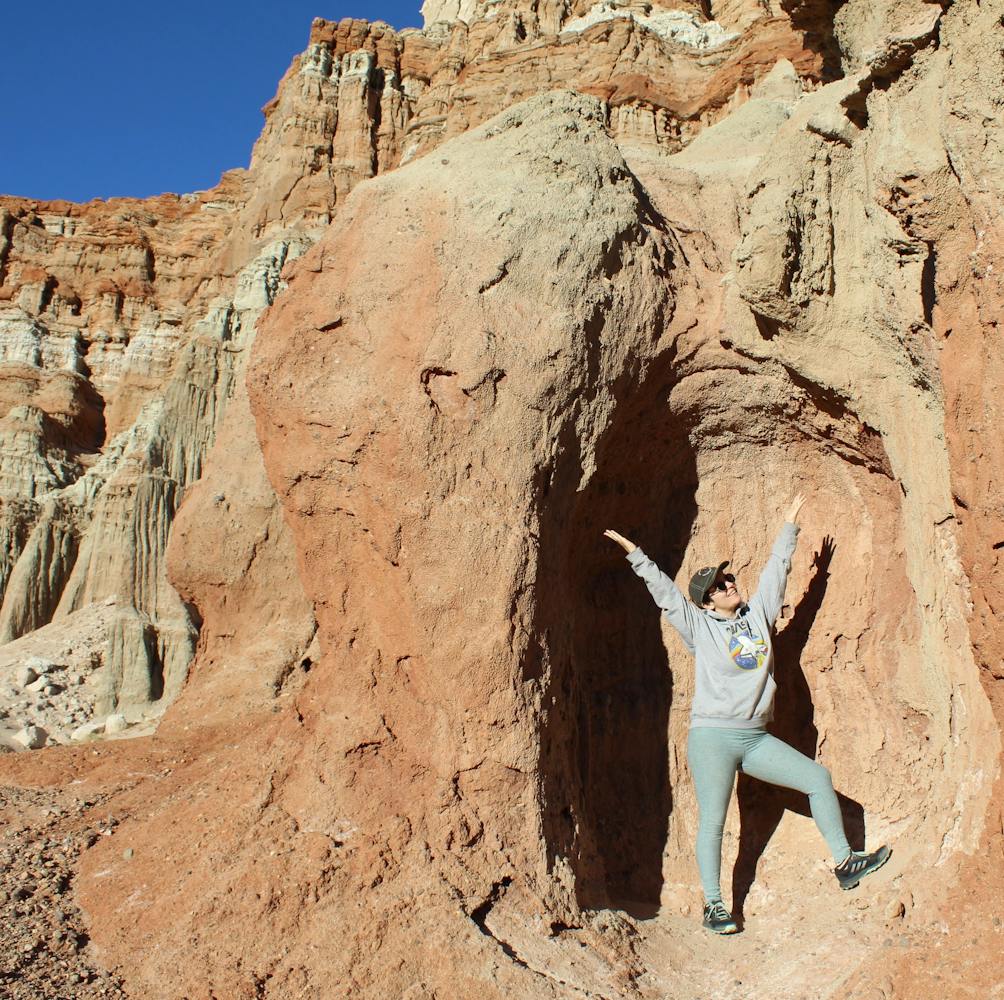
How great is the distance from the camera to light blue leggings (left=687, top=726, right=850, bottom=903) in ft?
13.1

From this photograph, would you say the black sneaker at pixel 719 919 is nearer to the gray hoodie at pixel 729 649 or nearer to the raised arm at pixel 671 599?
the gray hoodie at pixel 729 649

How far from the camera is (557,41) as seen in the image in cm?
2108

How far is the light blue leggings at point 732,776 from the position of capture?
401cm

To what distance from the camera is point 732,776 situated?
13.7 ft

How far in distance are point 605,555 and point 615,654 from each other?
527 millimetres

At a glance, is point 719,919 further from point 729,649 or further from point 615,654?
point 615,654

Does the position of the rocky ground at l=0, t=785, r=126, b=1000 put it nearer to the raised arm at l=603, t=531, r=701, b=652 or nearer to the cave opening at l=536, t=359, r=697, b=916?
the cave opening at l=536, t=359, r=697, b=916

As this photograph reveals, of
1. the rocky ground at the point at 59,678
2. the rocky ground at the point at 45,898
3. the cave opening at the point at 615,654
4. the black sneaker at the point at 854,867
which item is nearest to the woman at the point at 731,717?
the black sneaker at the point at 854,867

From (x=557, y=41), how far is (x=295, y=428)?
62.9 ft

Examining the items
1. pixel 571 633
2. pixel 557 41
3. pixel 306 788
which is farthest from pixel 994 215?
pixel 557 41

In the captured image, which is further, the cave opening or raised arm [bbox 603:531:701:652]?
the cave opening

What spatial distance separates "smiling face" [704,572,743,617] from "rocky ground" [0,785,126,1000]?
9.21 feet

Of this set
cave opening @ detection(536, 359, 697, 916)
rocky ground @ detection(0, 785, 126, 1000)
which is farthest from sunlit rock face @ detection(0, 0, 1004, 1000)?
rocky ground @ detection(0, 785, 126, 1000)

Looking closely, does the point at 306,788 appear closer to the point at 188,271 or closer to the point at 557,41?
the point at 557,41
